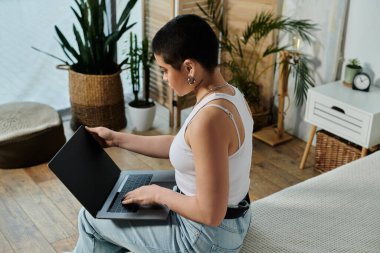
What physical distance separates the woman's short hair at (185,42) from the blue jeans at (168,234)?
0.48 meters

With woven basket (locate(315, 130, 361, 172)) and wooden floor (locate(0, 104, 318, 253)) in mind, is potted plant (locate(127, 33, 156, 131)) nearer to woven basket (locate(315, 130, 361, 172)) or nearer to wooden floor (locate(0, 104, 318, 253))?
wooden floor (locate(0, 104, 318, 253))

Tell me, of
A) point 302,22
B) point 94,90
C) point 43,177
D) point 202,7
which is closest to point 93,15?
point 94,90

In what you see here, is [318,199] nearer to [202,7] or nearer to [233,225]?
[233,225]

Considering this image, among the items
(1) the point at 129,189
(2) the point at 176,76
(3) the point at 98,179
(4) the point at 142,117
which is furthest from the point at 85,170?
Result: (4) the point at 142,117

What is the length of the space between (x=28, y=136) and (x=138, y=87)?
34.2 inches

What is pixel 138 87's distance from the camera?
374 centimetres

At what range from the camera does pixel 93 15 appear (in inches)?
135

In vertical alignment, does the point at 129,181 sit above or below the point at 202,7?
below

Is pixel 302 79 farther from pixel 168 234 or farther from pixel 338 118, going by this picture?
pixel 168 234

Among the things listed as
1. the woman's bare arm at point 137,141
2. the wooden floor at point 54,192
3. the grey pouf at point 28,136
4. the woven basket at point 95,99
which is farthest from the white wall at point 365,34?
the grey pouf at point 28,136

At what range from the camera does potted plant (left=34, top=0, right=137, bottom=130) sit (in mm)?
3449

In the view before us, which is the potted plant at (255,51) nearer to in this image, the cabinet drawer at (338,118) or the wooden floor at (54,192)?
the cabinet drawer at (338,118)

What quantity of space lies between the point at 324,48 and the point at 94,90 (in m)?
1.46

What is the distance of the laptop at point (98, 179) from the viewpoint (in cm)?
165
